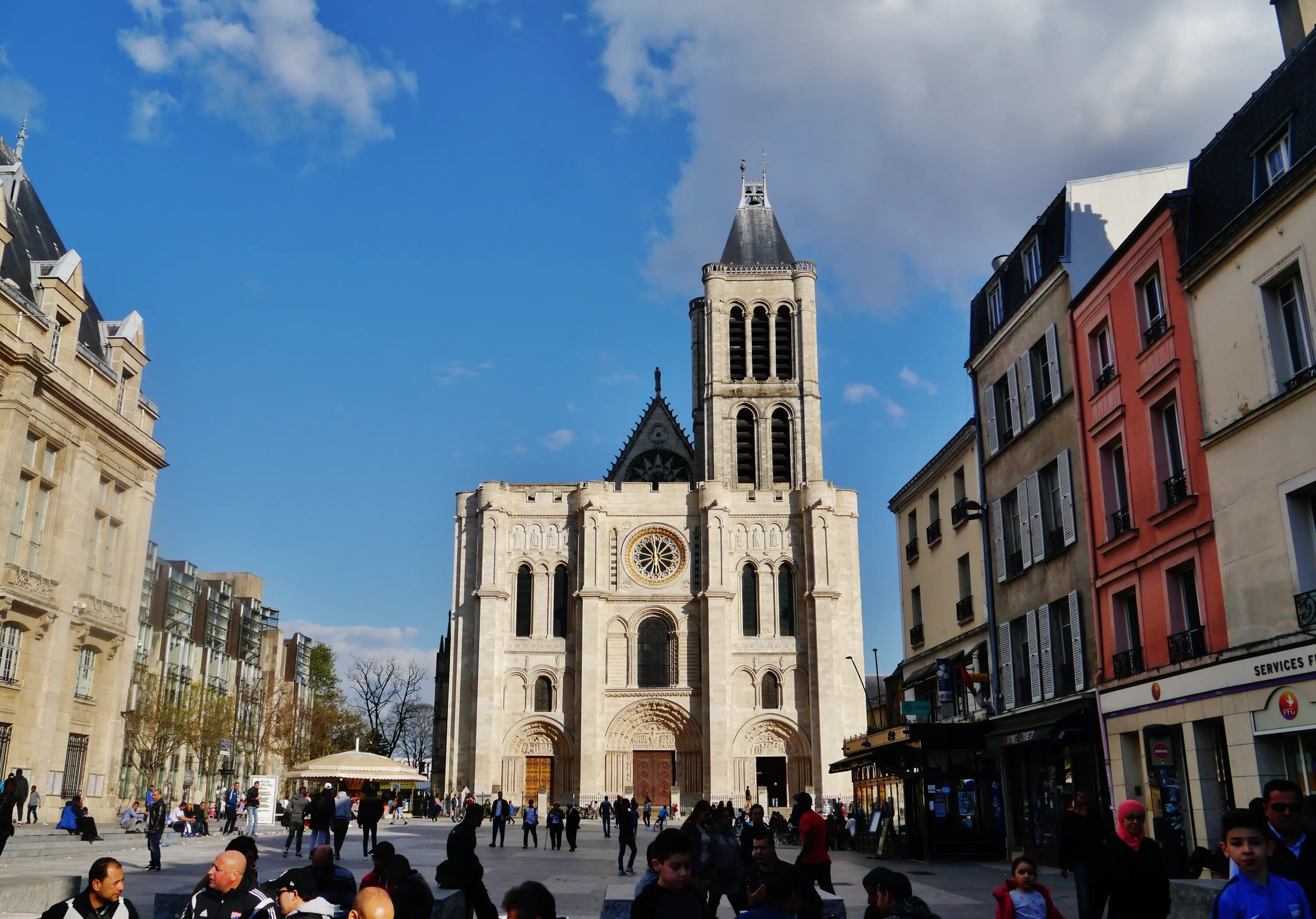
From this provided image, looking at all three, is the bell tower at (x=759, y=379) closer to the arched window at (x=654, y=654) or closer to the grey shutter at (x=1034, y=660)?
the arched window at (x=654, y=654)

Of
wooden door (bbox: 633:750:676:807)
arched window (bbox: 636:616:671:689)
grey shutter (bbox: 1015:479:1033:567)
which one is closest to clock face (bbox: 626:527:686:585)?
arched window (bbox: 636:616:671:689)

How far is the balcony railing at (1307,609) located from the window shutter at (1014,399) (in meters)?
8.93

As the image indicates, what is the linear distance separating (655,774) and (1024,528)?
32686 mm

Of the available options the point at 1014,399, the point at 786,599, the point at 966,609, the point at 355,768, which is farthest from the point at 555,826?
the point at 786,599

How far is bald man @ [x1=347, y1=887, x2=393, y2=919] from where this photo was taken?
15.5 feet

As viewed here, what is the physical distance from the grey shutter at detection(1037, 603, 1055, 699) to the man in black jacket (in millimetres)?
16672

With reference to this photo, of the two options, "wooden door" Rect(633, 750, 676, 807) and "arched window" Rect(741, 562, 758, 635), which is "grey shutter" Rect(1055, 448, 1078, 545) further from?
"wooden door" Rect(633, 750, 676, 807)

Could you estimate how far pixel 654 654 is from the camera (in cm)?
5141

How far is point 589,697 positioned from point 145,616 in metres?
22.4

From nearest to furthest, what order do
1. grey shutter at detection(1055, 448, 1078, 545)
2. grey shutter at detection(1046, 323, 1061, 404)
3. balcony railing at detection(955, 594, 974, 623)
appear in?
grey shutter at detection(1055, 448, 1078, 545) → grey shutter at detection(1046, 323, 1061, 404) → balcony railing at detection(955, 594, 974, 623)

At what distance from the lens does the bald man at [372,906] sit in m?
4.72

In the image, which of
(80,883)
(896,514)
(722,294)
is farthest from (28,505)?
(722,294)

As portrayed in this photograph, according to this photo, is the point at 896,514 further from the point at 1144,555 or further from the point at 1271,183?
the point at 1271,183

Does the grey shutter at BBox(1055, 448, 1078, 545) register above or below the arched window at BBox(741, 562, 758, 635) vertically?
below
